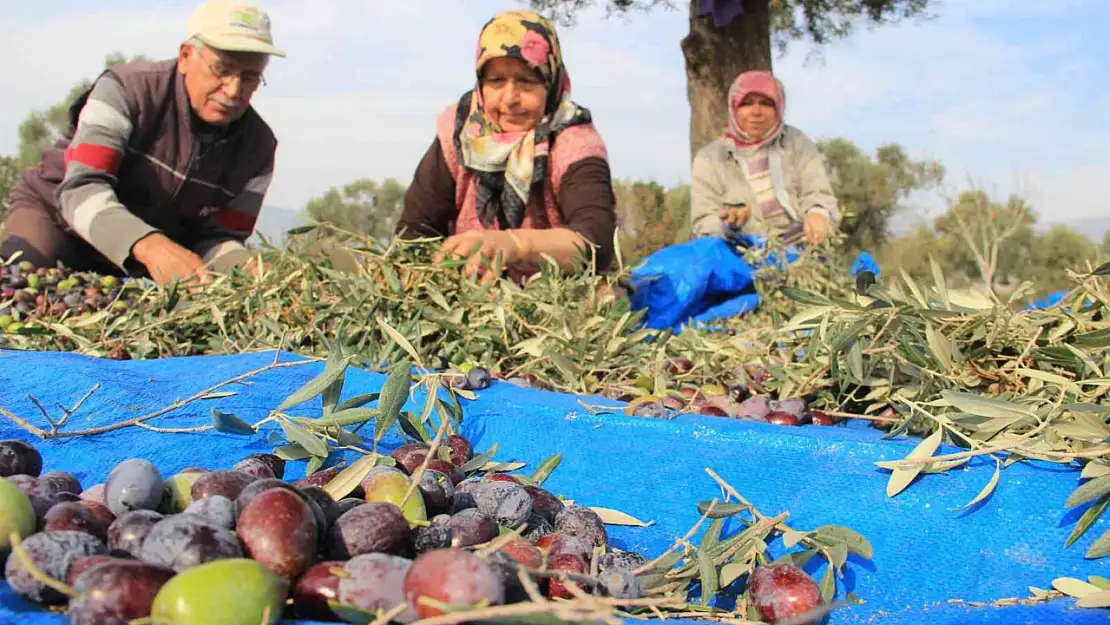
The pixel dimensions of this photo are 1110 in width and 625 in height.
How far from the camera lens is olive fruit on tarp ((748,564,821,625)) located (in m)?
1.07

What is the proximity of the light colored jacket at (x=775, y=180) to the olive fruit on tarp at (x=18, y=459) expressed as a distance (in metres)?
4.74

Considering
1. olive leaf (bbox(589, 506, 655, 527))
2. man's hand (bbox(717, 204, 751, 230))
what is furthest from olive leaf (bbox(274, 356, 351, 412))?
man's hand (bbox(717, 204, 751, 230))

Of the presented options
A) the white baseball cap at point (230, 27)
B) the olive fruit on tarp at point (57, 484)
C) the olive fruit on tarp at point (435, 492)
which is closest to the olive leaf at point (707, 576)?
the olive fruit on tarp at point (435, 492)

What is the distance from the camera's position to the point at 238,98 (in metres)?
4.16

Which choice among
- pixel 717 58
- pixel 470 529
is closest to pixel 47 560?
pixel 470 529

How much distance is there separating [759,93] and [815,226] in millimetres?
1345

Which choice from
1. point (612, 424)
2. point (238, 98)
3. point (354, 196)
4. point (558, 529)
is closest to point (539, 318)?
point (612, 424)

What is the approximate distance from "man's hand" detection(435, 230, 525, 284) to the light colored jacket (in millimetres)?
2740

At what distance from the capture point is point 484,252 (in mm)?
2736

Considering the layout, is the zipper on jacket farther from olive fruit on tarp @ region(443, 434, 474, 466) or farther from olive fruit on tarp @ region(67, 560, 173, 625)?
olive fruit on tarp @ region(67, 560, 173, 625)

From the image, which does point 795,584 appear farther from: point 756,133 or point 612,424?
point 756,133

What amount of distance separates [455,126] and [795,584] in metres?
3.53

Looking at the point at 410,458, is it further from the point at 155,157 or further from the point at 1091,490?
the point at 155,157

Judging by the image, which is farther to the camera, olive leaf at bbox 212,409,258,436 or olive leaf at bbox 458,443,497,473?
olive leaf at bbox 458,443,497,473
